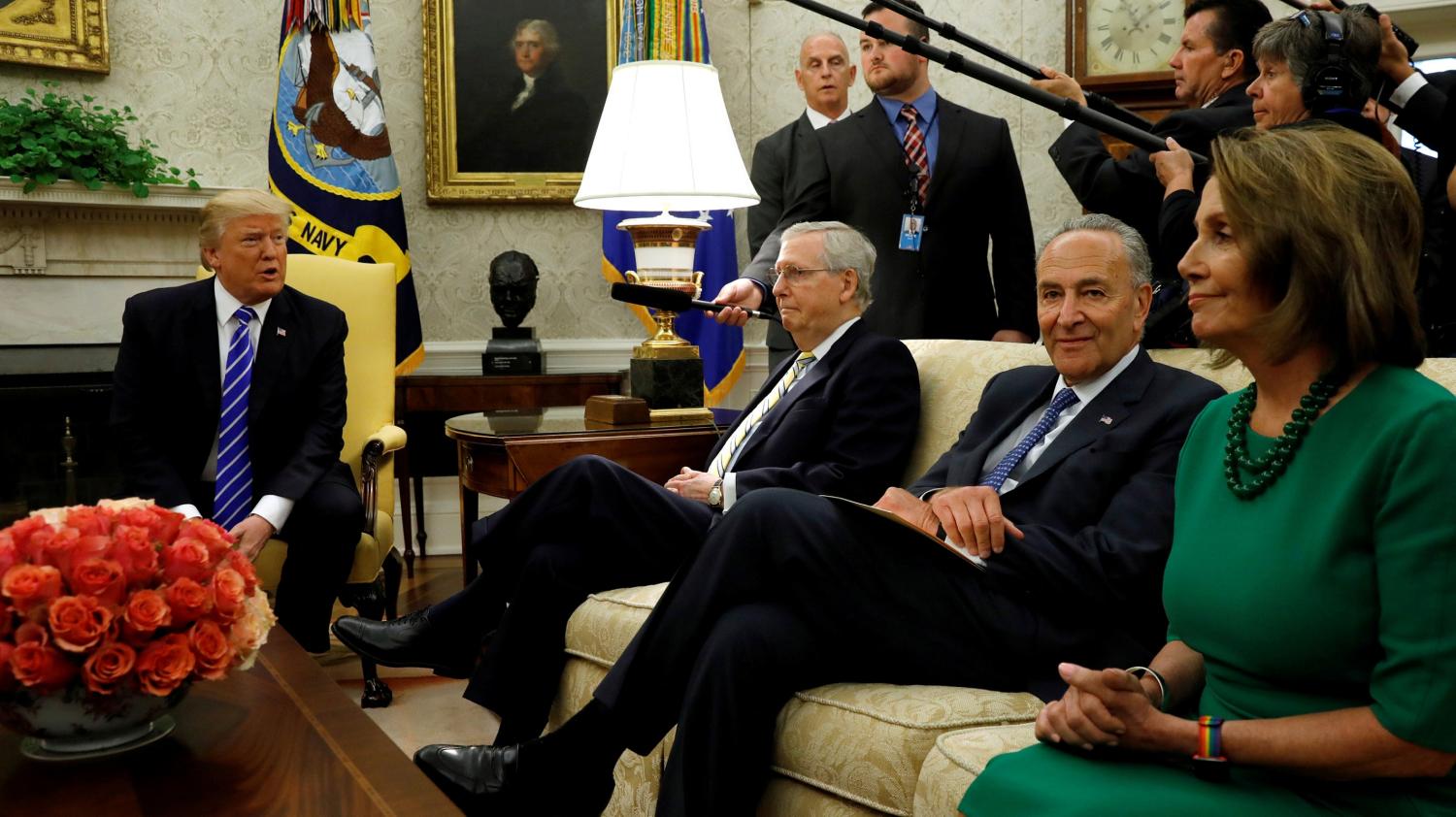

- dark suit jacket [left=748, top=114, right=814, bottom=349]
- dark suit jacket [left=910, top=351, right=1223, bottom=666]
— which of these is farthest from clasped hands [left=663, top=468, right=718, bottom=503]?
dark suit jacket [left=748, top=114, right=814, bottom=349]

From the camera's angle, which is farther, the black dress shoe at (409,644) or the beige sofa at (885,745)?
the black dress shoe at (409,644)

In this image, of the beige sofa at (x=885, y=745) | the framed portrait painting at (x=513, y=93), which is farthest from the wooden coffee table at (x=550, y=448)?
the framed portrait painting at (x=513, y=93)

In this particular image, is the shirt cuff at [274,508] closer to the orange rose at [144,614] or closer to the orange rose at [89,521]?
the orange rose at [89,521]

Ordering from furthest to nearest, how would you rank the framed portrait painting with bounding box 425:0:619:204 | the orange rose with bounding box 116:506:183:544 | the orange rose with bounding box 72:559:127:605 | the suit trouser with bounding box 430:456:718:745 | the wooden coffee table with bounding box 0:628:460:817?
1. the framed portrait painting with bounding box 425:0:619:204
2. the suit trouser with bounding box 430:456:718:745
3. the orange rose with bounding box 116:506:183:544
4. the orange rose with bounding box 72:559:127:605
5. the wooden coffee table with bounding box 0:628:460:817

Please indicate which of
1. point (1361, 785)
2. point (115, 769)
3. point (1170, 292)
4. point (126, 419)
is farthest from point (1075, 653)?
point (126, 419)

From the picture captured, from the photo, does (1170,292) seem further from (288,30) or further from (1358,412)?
(288,30)

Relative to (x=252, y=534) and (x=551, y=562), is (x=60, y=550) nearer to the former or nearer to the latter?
(x=551, y=562)

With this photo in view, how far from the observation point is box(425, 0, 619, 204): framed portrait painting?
491 centimetres

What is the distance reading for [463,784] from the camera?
1.95 meters

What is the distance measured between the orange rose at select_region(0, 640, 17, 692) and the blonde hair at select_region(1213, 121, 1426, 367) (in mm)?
1503

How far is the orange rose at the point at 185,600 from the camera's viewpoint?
1577mm

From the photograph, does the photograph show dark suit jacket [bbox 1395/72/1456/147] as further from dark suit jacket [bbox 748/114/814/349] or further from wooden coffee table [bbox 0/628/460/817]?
dark suit jacket [bbox 748/114/814/349]

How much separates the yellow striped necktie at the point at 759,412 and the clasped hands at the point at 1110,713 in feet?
4.88

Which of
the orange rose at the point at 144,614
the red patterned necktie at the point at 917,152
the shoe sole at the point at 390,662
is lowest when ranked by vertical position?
the shoe sole at the point at 390,662
